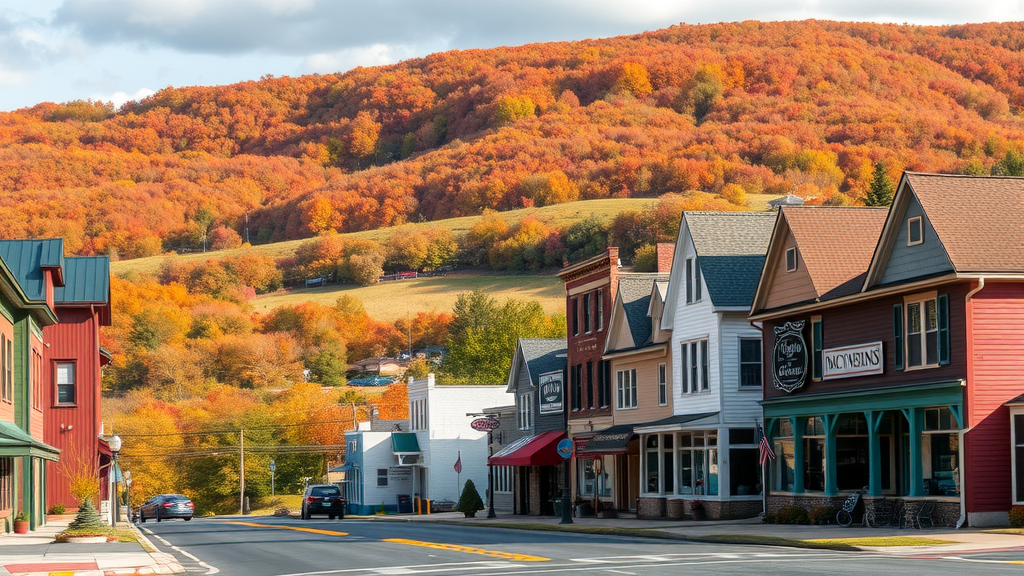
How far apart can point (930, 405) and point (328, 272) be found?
16103 centimetres

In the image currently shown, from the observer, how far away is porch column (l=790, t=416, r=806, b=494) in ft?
132

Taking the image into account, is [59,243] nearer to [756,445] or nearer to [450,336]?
[756,445]

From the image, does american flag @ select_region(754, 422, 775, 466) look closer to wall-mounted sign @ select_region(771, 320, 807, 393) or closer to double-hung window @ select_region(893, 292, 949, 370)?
wall-mounted sign @ select_region(771, 320, 807, 393)

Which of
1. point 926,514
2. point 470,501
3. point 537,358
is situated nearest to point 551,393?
point 537,358

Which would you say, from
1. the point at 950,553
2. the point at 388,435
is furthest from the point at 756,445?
the point at 388,435

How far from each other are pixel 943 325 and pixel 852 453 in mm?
7030

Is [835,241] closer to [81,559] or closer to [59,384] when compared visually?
[81,559]

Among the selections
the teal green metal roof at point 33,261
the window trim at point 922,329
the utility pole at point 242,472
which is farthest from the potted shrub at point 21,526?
the utility pole at point 242,472

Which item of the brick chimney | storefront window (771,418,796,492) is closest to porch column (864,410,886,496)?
storefront window (771,418,796,492)

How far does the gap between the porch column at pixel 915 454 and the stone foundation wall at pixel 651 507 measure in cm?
1377

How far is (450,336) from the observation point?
459ft

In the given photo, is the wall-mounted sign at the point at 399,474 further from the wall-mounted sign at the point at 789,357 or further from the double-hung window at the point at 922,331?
the double-hung window at the point at 922,331

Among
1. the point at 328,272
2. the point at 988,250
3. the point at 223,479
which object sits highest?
the point at 328,272

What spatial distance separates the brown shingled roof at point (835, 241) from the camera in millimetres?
39000
